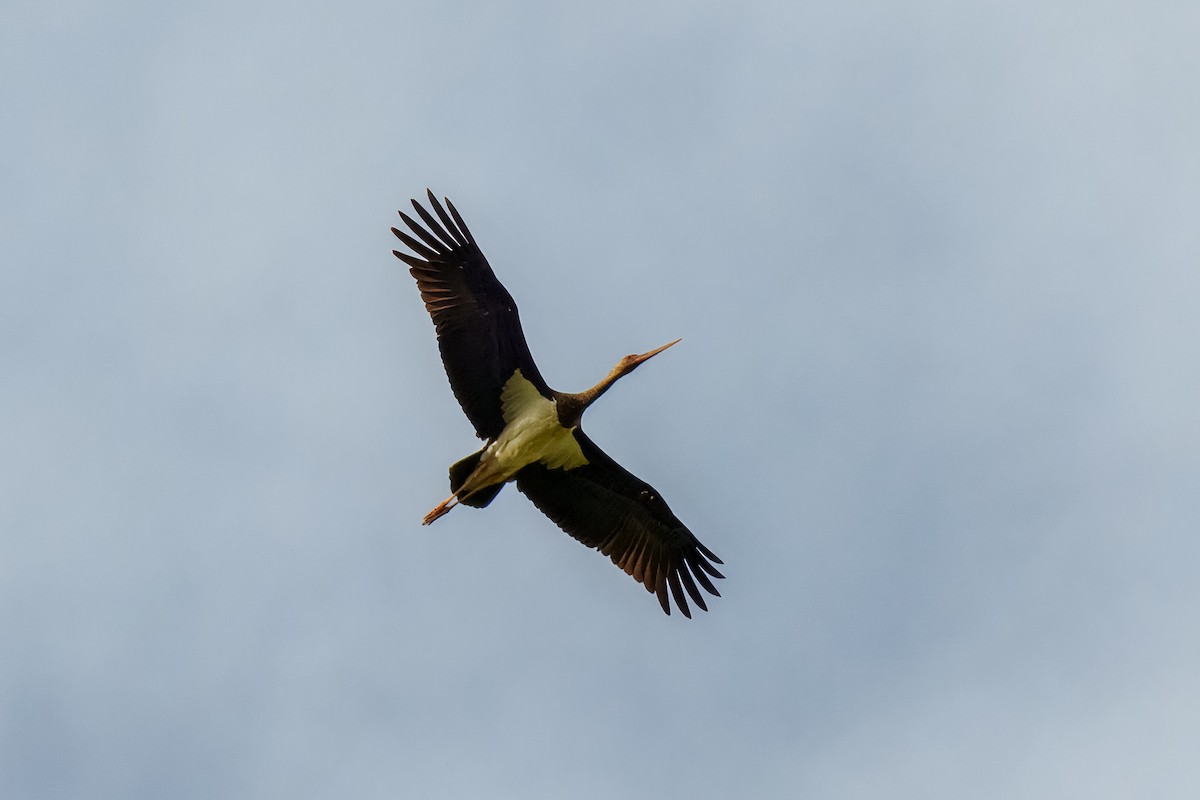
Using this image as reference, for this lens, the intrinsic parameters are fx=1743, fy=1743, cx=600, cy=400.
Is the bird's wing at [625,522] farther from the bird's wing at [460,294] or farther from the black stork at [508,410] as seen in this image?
the bird's wing at [460,294]

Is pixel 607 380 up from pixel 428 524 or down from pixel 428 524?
up

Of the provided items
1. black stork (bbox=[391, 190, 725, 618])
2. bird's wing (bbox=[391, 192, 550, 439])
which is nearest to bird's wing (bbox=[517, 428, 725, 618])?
black stork (bbox=[391, 190, 725, 618])

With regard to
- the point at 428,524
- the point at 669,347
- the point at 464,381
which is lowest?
the point at 428,524

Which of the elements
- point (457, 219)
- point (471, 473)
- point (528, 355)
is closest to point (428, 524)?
point (471, 473)

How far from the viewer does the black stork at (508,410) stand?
830 inches

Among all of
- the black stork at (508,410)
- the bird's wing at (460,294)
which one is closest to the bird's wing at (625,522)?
the black stork at (508,410)

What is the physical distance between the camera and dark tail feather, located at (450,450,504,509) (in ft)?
69.6

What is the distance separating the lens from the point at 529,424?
21.4m

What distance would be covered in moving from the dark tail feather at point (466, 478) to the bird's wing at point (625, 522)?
861 millimetres

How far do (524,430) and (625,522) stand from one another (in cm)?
239

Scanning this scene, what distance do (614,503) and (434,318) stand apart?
3.63m

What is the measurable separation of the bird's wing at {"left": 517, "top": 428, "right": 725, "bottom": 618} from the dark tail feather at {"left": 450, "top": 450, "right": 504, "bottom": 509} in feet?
2.82

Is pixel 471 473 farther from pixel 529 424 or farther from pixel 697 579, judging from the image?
pixel 697 579

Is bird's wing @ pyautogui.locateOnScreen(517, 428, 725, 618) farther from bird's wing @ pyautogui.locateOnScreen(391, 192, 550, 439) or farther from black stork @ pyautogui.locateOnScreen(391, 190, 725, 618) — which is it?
bird's wing @ pyautogui.locateOnScreen(391, 192, 550, 439)
